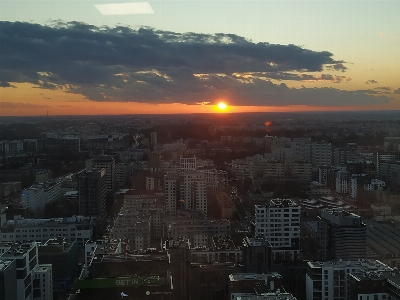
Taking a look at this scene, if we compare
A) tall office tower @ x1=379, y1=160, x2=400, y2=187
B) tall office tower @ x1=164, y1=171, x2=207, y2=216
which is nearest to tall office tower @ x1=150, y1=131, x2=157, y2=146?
tall office tower @ x1=164, y1=171, x2=207, y2=216

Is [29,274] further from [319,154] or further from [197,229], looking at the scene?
[319,154]

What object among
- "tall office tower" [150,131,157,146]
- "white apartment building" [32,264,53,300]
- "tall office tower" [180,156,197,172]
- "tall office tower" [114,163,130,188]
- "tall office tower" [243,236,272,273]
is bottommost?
"white apartment building" [32,264,53,300]

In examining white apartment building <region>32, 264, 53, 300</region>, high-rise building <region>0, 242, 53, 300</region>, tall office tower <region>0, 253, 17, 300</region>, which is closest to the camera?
tall office tower <region>0, 253, 17, 300</region>

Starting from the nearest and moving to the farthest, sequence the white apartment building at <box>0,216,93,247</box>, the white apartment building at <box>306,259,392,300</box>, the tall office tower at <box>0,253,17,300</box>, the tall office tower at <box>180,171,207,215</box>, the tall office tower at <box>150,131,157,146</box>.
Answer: the tall office tower at <box>0,253,17,300</box>, the white apartment building at <box>306,259,392,300</box>, the white apartment building at <box>0,216,93,247</box>, the tall office tower at <box>180,171,207,215</box>, the tall office tower at <box>150,131,157,146</box>

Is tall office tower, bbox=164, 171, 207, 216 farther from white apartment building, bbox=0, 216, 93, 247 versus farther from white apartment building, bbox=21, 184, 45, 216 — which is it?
white apartment building, bbox=21, 184, 45, 216

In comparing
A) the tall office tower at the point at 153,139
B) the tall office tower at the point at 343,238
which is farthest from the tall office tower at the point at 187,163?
the tall office tower at the point at 343,238

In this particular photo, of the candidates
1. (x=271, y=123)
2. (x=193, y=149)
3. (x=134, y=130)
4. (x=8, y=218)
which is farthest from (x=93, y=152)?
(x=271, y=123)

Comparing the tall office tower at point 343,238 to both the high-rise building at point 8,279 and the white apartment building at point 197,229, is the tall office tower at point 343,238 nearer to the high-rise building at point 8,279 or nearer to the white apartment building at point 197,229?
the white apartment building at point 197,229

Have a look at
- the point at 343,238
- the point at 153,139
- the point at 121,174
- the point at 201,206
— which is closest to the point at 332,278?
the point at 343,238
